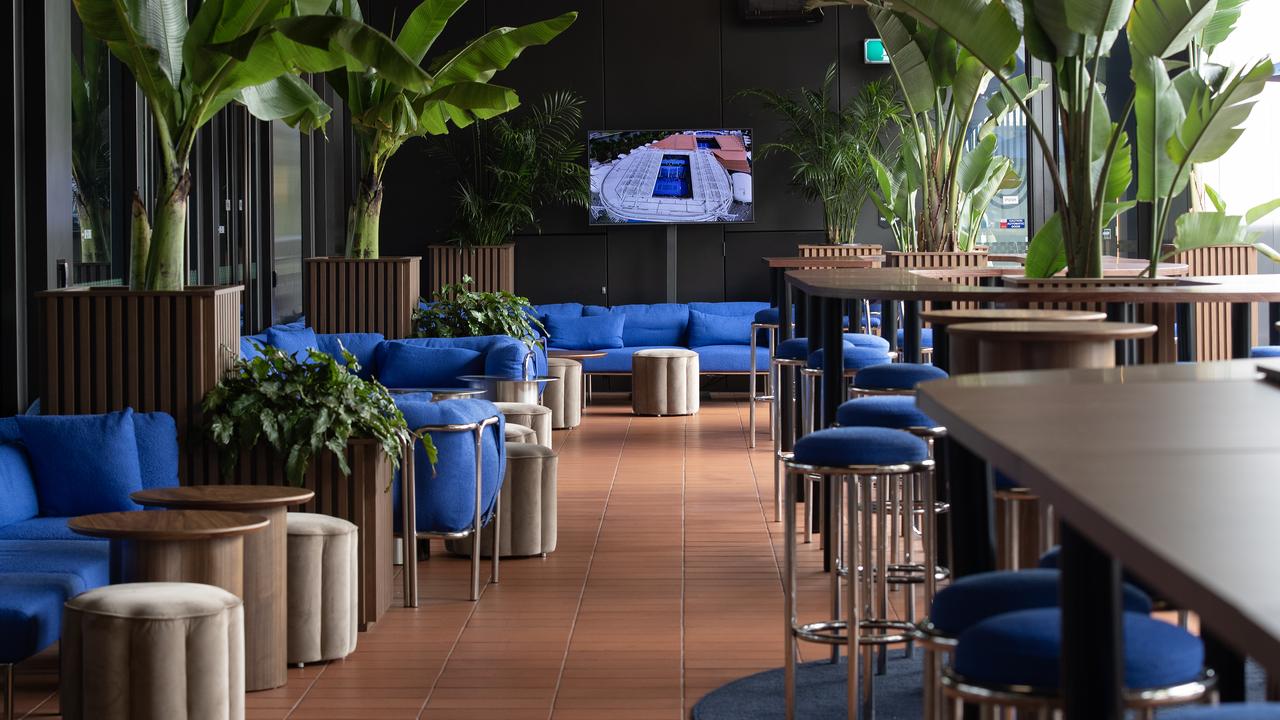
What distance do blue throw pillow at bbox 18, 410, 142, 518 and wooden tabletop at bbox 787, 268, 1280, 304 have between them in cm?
243

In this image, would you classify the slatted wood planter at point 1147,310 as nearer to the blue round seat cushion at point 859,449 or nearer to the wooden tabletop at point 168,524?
the blue round seat cushion at point 859,449

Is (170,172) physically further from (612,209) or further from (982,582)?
(612,209)

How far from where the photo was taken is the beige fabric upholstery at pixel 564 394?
10.6 metres

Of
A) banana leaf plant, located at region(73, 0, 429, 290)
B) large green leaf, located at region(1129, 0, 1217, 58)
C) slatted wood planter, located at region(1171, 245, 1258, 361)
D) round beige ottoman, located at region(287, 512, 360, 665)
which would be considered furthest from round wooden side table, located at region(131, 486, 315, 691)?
slatted wood planter, located at region(1171, 245, 1258, 361)

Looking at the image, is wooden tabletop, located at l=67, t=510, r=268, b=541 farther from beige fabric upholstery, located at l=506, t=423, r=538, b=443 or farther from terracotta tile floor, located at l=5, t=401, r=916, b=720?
beige fabric upholstery, located at l=506, t=423, r=538, b=443

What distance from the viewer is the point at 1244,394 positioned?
2295mm

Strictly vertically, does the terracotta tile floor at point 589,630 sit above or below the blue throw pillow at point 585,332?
below

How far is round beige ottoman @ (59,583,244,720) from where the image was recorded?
3381mm

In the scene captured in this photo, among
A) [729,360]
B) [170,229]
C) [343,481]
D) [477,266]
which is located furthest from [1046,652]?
[729,360]

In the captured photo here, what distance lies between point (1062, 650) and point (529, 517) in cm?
439

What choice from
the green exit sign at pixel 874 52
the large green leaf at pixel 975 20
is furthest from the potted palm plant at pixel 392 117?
the green exit sign at pixel 874 52

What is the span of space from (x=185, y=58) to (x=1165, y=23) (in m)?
3.46

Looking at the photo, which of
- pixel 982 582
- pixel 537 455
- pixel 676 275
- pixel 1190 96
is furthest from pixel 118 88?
pixel 676 275

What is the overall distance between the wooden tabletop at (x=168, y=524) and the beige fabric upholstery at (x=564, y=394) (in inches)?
260
